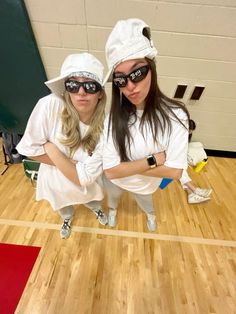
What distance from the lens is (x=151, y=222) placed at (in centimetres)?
166

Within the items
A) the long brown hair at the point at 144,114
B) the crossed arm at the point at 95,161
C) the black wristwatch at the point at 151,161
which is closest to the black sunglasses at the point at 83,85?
the long brown hair at the point at 144,114

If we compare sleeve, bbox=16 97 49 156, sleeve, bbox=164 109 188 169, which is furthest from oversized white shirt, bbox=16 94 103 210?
sleeve, bbox=164 109 188 169

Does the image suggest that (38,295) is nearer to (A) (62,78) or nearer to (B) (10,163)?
(A) (62,78)

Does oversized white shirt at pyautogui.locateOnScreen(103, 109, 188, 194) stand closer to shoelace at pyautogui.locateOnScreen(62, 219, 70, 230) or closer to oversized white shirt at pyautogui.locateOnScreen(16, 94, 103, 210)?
oversized white shirt at pyautogui.locateOnScreen(16, 94, 103, 210)

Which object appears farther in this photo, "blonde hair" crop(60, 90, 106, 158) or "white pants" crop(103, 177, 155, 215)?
"white pants" crop(103, 177, 155, 215)

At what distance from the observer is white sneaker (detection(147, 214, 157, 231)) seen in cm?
165

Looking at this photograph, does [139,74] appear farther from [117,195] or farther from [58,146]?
[117,195]

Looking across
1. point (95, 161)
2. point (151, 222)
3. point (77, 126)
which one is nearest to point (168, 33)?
point (77, 126)

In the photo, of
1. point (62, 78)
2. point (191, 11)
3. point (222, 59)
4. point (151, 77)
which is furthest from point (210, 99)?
point (62, 78)

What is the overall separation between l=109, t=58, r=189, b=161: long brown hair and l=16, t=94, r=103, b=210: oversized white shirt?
0.24 metres

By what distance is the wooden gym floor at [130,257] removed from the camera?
1241 millimetres

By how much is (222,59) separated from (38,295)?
2496 millimetres

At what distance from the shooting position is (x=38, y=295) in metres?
1.24

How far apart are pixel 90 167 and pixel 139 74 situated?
599 mm
